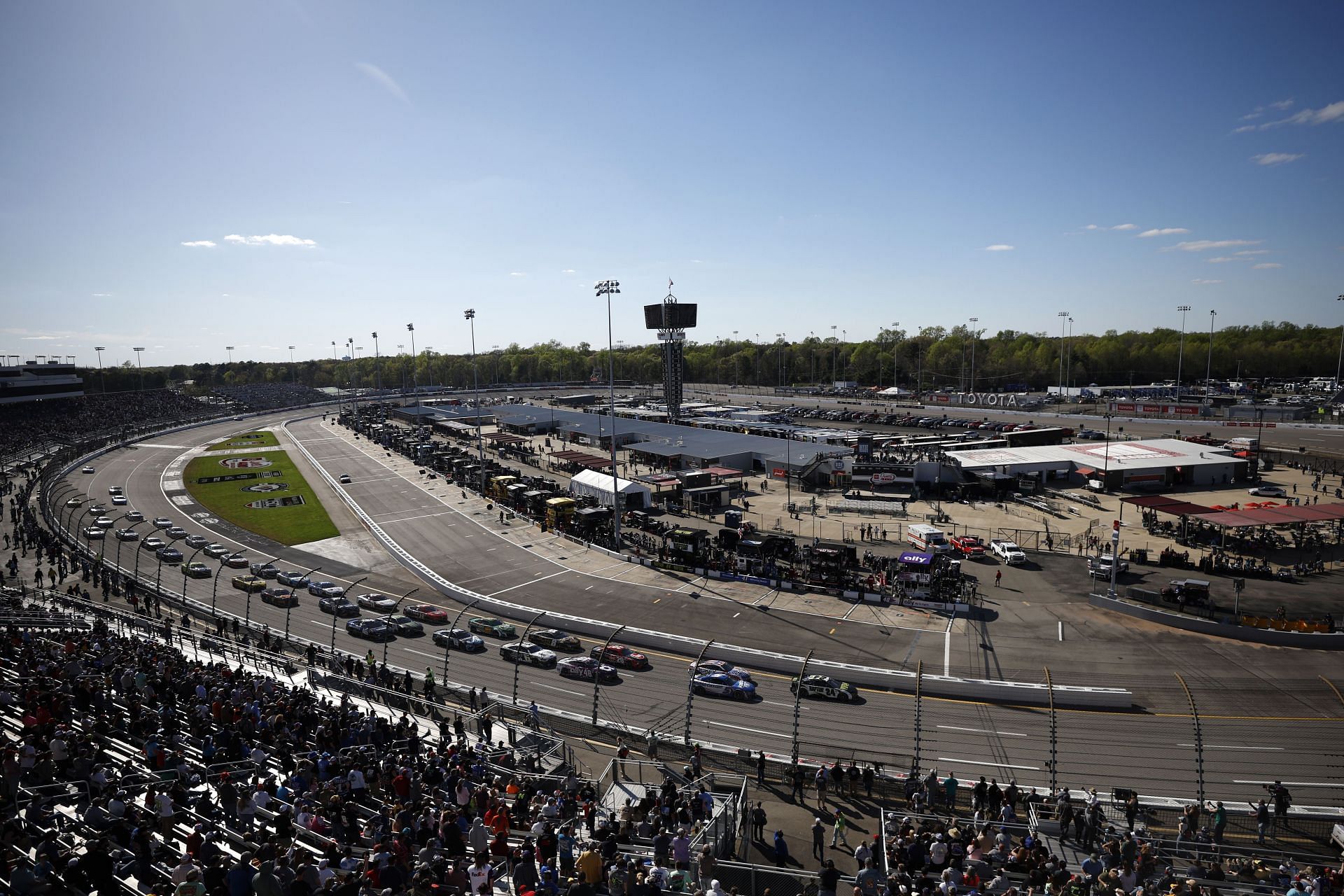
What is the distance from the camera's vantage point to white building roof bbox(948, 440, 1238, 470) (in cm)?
6159

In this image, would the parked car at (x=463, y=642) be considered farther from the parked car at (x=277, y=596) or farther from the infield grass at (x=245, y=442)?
the infield grass at (x=245, y=442)

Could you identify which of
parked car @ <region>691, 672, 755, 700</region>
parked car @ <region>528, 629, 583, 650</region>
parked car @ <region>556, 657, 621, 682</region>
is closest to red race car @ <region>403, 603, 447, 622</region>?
parked car @ <region>528, 629, 583, 650</region>

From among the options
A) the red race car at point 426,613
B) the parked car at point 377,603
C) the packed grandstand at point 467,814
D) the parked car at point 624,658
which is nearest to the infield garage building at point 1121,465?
the parked car at point 624,658

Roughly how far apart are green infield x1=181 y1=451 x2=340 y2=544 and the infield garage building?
5201 cm

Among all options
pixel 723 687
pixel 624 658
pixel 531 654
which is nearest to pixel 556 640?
pixel 531 654

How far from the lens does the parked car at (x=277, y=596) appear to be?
37.3 m

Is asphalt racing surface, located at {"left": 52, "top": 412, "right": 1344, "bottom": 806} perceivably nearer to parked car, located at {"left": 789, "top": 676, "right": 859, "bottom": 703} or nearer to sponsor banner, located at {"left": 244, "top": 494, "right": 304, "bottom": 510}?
parked car, located at {"left": 789, "top": 676, "right": 859, "bottom": 703}

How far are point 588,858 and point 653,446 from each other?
67989mm

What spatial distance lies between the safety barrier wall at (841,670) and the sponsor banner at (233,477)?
49.8 m

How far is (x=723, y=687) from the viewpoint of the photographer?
26.1 metres

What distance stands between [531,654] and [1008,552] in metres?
27.6

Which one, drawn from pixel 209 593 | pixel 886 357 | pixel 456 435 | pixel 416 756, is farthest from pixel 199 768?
pixel 886 357

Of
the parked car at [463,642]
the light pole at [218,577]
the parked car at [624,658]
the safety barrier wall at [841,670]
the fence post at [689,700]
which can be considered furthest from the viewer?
the light pole at [218,577]

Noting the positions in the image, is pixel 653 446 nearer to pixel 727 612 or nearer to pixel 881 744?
pixel 727 612
